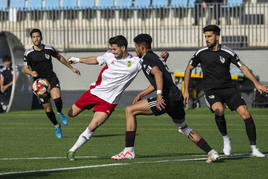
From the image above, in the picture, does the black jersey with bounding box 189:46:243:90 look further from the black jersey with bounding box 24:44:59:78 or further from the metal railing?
the metal railing

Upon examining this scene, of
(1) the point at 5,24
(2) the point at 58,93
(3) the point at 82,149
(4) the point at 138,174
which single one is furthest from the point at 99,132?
(1) the point at 5,24

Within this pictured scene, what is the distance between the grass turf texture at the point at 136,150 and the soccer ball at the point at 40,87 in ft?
3.16

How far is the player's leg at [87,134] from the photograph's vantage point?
933cm

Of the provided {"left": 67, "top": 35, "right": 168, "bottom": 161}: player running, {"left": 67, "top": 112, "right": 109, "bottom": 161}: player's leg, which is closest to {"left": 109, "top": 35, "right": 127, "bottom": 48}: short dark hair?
{"left": 67, "top": 35, "right": 168, "bottom": 161}: player running

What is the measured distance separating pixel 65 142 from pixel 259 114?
11.8 metres

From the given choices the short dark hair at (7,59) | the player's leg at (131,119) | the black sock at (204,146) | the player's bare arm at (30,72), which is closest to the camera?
the black sock at (204,146)

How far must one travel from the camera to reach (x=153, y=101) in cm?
910

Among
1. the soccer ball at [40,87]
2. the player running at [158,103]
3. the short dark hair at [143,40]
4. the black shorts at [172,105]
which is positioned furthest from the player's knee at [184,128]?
the soccer ball at [40,87]

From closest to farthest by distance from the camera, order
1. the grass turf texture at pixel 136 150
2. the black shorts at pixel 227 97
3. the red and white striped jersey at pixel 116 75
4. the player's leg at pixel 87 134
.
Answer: the grass turf texture at pixel 136 150, the player's leg at pixel 87 134, the red and white striped jersey at pixel 116 75, the black shorts at pixel 227 97

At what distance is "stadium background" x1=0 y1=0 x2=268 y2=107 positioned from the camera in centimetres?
2759

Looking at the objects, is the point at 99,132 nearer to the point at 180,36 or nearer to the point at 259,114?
the point at 259,114

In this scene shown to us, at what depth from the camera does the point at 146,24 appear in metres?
30.0

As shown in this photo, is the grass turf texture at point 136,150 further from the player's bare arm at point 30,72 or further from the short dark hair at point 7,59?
the short dark hair at point 7,59

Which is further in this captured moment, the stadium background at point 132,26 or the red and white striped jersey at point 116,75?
the stadium background at point 132,26
